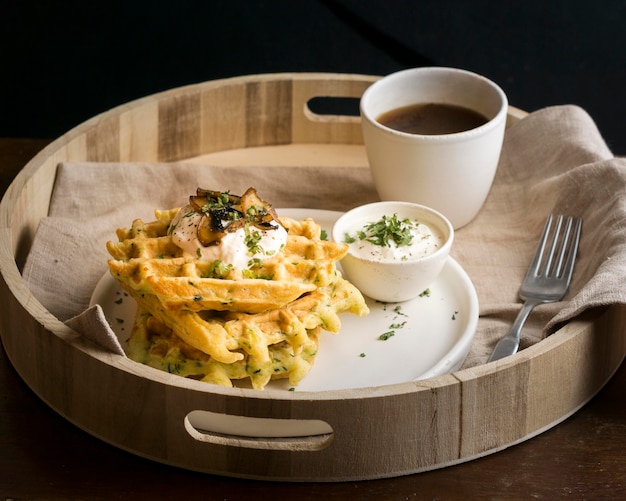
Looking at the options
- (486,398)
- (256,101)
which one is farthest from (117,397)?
(256,101)

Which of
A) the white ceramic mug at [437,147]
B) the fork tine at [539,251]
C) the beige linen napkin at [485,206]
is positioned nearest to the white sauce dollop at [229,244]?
the beige linen napkin at [485,206]

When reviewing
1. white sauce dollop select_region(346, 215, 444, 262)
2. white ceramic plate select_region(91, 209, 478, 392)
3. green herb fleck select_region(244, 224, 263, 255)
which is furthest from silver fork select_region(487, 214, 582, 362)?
green herb fleck select_region(244, 224, 263, 255)

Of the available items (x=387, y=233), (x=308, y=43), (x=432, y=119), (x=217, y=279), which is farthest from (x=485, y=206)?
(x=308, y=43)

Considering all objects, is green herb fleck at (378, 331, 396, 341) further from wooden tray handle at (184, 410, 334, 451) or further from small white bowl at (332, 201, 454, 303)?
wooden tray handle at (184, 410, 334, 451)

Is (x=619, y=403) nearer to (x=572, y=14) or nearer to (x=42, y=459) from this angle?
(x=42, y=459)

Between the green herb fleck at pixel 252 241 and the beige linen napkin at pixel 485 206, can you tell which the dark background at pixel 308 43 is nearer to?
the beige linen napkin at pixel 485 206

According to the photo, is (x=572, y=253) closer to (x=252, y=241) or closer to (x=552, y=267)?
(x=552, y=267)
